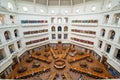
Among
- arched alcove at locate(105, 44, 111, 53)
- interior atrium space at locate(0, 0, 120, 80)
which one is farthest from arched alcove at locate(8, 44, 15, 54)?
arched alcove at locate(105, 44, 111, 53)

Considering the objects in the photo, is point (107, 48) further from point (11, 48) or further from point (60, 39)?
point (11, 48)

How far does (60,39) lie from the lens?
31.7 meters

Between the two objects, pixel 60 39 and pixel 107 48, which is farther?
pixel 60 39

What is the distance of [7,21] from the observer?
17438 millimetres

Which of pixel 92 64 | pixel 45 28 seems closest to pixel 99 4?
pixel 92 64

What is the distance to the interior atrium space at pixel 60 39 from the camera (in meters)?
16.3

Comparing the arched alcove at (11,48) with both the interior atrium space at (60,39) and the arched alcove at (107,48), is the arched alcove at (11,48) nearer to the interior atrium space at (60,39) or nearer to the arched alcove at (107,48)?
the interior atrium space at (60,39)

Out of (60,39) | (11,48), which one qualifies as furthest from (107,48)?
(11,48)

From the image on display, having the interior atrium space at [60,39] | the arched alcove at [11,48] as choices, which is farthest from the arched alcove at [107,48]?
the arched alcove at [11,48]

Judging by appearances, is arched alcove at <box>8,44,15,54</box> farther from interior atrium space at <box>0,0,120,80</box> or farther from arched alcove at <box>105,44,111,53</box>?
arched alcove at <box>105,44,111,53</box>

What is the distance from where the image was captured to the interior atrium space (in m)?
16.3

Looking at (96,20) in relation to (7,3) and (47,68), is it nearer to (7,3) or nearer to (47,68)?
(47,68)

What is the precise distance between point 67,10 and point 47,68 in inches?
897

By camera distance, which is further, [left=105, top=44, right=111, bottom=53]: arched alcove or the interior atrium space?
[left=105, top=44, right=111, bottom=53]: arched alcove
